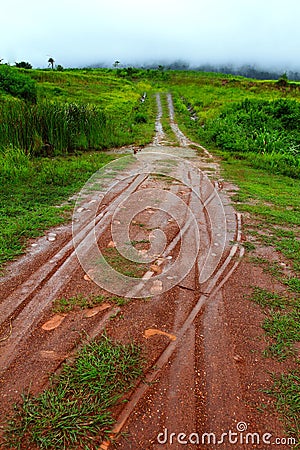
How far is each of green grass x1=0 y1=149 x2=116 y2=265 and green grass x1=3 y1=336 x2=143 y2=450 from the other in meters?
1.63

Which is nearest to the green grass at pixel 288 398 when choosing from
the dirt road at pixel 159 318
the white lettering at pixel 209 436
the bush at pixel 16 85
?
the dirt road at pixel 159 318

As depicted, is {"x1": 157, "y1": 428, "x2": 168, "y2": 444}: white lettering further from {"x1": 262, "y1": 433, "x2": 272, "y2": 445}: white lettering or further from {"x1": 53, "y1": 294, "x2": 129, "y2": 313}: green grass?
{"x1": 53, "y1": 294, "x2": 129, "y2": 313}: green grass

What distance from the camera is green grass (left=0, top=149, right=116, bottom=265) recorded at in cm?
381

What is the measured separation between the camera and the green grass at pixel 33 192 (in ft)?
12.5

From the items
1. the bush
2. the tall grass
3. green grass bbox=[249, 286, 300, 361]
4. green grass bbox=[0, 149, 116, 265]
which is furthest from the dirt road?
the bush

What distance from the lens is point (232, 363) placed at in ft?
7.30

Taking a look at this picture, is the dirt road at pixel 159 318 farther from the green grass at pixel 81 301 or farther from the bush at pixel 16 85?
the bush at pixel 16 85

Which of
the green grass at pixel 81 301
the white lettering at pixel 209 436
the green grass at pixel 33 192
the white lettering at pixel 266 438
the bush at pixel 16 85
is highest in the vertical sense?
the bush at pixel 16 85

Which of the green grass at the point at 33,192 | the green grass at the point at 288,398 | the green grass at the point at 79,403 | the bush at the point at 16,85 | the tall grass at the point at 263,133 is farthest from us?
the bush at the point at 16,85

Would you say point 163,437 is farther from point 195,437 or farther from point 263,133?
point 263,133

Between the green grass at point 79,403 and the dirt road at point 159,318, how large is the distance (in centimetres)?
8

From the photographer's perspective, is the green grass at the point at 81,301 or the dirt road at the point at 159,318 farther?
the green grass at the point at 81,301

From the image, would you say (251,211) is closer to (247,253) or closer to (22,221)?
(247,253)

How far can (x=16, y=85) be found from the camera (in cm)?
1692
